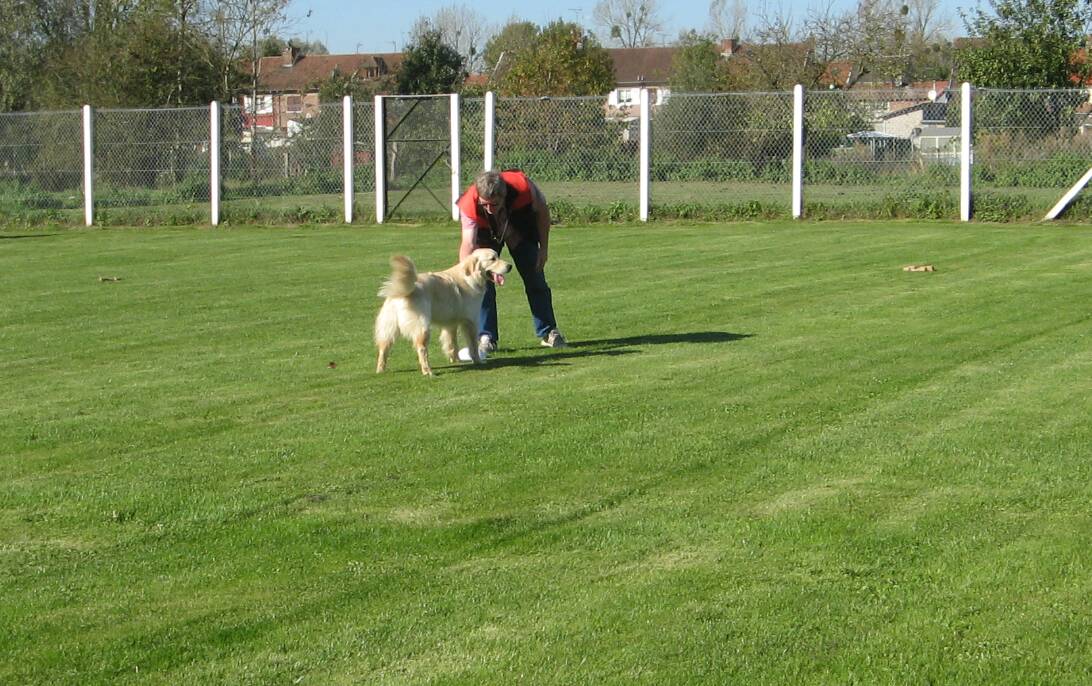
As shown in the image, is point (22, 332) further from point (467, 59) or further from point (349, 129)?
point (467, 59)

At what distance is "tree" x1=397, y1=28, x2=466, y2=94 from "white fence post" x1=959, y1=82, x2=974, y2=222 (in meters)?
34.9

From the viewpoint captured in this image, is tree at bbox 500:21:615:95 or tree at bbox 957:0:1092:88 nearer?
tree at bbox 957:0:1092:88

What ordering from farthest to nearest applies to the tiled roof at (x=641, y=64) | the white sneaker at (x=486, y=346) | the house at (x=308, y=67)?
the tiled roof at (x=641, y=64) → the house at (x=308, y=67) → the white sneaker at (x=486, y=346)

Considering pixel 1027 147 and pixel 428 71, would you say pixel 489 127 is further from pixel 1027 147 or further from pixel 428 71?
pixel 428 71

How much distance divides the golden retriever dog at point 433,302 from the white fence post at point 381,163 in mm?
16640

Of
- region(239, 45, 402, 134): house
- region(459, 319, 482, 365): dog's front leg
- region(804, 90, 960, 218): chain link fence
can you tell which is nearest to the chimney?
region(239, 45, 402, 134): house

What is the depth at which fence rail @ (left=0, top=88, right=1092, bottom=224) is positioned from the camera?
24.3 meters

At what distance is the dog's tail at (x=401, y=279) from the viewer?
9805 millimetres

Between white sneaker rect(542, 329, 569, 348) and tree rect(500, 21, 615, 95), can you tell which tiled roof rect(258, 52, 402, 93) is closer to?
tree rect(500, 21, 615, 95)

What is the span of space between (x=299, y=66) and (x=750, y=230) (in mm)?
76480

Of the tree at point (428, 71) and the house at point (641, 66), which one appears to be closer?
the tree at point (428, 71)

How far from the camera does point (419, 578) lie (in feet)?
17.8

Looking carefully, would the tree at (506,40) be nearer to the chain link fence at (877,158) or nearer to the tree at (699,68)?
the tree at (699,68)

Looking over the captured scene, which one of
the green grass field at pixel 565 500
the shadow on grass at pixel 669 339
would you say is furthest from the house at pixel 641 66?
the green grass field at pixel 565 500
